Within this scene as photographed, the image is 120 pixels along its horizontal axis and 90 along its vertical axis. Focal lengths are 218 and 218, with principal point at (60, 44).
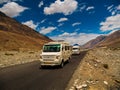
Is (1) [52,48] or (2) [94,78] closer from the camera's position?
(2) [94,78]

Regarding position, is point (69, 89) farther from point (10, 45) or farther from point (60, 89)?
point (10, 45)

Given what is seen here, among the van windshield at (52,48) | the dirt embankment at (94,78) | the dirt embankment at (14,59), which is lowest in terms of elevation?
the dirt embankment at (94,78)

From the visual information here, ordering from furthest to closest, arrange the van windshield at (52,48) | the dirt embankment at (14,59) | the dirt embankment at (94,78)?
the dirt embankment at (14,59)
the van windshield at (52,48)
the dirt embankment at (94,78)

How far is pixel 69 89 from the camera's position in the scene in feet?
39.2

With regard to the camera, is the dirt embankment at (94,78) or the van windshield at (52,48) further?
the van windshield at (52,48)

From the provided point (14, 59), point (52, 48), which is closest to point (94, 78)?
point (52, 48)

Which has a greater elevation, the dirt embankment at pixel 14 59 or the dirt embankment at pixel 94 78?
the dirt embankment at pixel 14 59

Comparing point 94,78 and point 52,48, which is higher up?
point 52,48

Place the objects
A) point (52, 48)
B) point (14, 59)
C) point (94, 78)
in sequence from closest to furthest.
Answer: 1. point (94, 78)
2. point (52, 48)
3. point (14, 59)

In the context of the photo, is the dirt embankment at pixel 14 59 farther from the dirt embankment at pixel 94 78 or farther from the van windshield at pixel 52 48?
the dirt embankment at pixel 94 78

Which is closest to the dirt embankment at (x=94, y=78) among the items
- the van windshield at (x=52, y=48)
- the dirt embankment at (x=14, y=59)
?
the van windshield at (x=52, y=48)

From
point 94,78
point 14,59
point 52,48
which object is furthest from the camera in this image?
point 14,59

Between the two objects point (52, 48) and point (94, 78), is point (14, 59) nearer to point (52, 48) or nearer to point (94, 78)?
point (52, 48)

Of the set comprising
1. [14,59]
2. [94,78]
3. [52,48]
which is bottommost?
[94,78]
